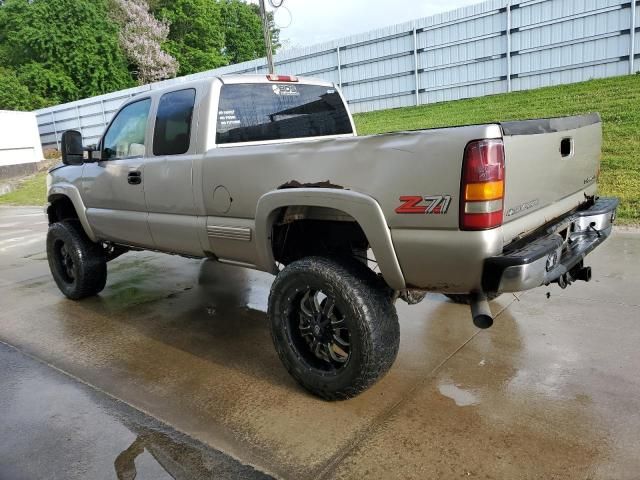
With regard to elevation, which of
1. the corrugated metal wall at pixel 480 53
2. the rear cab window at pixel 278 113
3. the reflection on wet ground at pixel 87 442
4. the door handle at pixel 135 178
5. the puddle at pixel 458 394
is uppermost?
the corrugated metal wall at pixel 480 53

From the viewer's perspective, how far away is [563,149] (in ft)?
9.73

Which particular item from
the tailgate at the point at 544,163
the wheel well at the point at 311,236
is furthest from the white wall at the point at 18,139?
the tailgate at the point at 544,163

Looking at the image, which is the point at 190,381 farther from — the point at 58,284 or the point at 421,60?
the point at 421,60

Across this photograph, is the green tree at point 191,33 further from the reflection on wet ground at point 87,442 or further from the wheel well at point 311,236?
the reflection on wet ground at point 87,442

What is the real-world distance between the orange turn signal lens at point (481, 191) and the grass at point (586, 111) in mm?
4664

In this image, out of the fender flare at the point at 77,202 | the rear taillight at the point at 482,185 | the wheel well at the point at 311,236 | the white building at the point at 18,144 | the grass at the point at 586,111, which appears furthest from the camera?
the white building at the point at 18,144

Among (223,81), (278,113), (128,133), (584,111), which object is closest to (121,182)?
(128,133)

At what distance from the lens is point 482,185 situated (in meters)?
2.34

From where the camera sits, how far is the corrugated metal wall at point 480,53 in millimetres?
10719

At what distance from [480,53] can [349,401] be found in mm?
11414

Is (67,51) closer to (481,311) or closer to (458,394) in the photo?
(458,394)

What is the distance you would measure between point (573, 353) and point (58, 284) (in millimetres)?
4816

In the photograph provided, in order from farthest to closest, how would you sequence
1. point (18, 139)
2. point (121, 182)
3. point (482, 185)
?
1. point (18, 139)
2. point (121, 182)
3. point (482, 185)

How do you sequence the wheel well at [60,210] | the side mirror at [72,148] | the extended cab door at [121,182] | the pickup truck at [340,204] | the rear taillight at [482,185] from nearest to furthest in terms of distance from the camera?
1. the rear taillight at [482,185]
2. the pickup truck at [340,204]
3. the extended cab door at [121,182]
4. the side mirror at [72,148]
5. the wheel well at [60,210]
